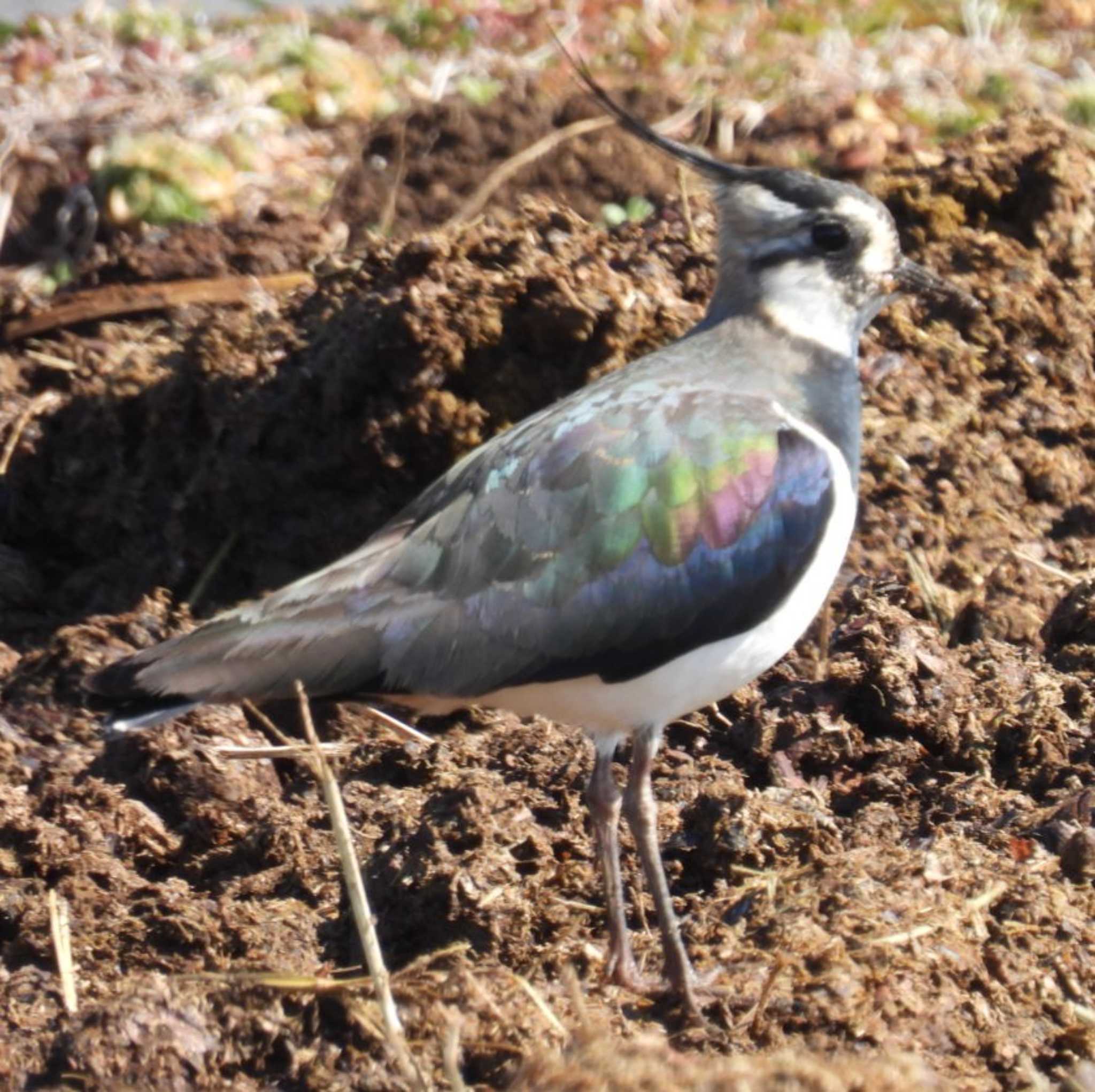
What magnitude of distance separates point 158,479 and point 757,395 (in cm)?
238

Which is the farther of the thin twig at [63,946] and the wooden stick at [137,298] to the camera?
the wooden stick at [137,298]

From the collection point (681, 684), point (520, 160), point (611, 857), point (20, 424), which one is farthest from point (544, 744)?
point (520, 160)

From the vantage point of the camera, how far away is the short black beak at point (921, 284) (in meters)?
5.43

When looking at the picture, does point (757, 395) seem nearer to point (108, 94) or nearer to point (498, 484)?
point (498, 484)

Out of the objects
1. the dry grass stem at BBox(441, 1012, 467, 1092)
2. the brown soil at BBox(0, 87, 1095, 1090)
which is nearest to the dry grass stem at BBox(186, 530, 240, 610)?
the brown soil at BBox(0, 87, 1095, 1090)

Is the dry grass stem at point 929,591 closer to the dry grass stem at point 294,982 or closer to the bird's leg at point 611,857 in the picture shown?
the bird's leg at point 611,857

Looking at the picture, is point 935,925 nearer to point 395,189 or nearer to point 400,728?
point 400,728

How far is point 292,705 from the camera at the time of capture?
222 inches

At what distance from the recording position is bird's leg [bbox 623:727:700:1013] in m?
4.40

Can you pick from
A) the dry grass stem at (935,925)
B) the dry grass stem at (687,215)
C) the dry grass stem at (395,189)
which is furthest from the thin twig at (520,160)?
the dry grass stem at (935,925)

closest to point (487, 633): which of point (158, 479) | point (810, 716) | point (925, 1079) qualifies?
point (810, 716)

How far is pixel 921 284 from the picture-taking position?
5.45 metres

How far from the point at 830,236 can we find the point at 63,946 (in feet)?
8.68

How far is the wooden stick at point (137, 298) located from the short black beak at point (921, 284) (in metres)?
2.57
